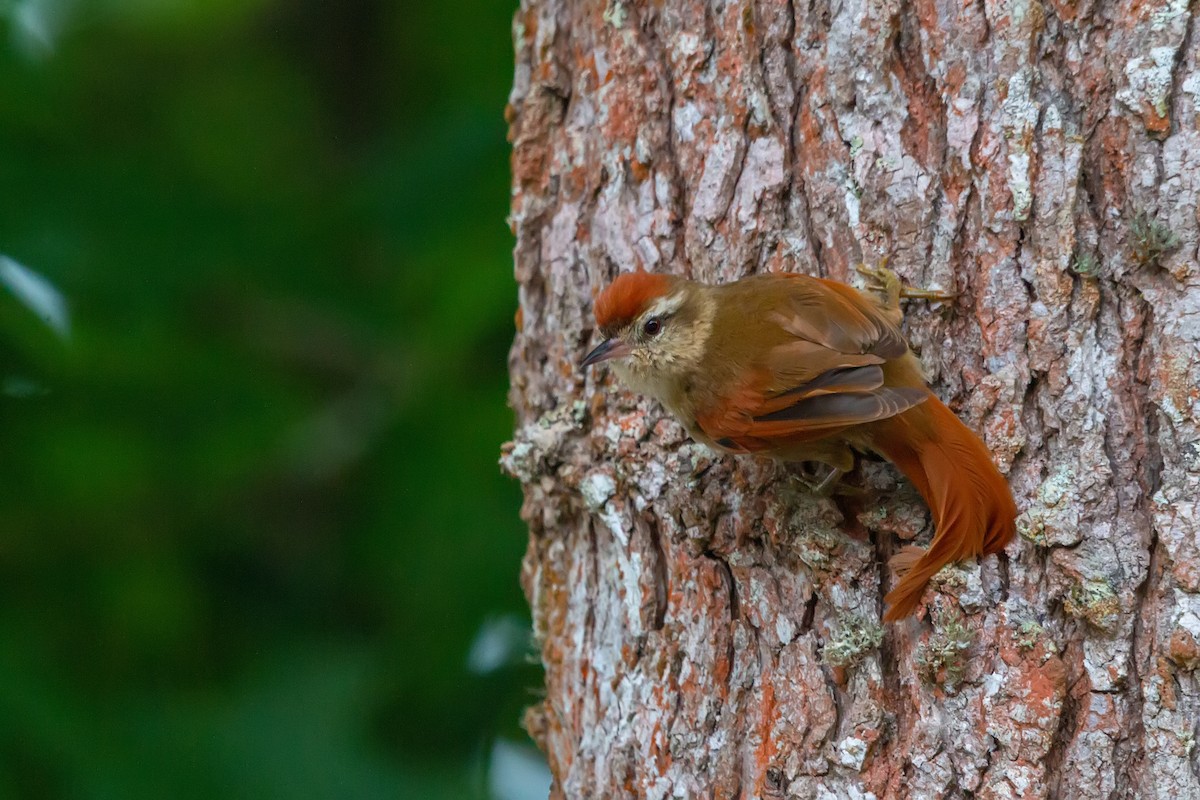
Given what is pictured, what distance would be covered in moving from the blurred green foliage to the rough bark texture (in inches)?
25.9

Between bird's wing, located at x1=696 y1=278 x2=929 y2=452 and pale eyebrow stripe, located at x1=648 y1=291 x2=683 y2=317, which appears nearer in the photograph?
bird's wing, located at x1=696 y1=278 x2=929 y2=452

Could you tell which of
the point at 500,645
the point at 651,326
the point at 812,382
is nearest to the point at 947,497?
the point at 812,382

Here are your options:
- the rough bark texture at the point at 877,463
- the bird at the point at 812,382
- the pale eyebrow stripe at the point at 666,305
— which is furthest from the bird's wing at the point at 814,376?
the pale eyebrow stripe at the point at 666,305

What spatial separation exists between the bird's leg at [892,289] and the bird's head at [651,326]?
1.29 ft

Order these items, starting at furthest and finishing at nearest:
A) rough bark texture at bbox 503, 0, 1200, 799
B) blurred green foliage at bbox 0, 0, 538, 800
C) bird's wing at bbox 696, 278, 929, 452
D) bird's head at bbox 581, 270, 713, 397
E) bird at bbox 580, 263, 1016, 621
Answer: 1. blurred green foliage at bbox 0, 0, 538, 800
2. bird's head at bbox 581, 270, 713, 397
3. bird's wing at bbox 696, 278, 929, 452
4. bird at bbox 580, 263, 1016, 621
5. rough bark texture at bbox 503, 0, 1200, 799

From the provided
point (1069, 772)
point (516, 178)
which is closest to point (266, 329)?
point (516, 178)

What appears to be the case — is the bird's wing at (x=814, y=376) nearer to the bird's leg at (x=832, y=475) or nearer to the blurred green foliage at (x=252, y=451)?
the bird's leg at (x=832, y=475)

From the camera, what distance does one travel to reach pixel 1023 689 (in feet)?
5.99

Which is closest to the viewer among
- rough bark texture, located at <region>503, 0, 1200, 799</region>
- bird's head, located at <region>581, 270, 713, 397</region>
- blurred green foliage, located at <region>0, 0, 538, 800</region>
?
rough bark texture, located at <region>503, 0, 1200, 799</region>

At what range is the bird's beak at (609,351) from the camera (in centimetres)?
242

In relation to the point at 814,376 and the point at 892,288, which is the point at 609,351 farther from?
the point at 892,288

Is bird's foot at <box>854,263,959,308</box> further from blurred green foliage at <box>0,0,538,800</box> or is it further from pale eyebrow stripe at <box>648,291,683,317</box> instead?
blurred green foliage at <box>0,0,538,800</box>

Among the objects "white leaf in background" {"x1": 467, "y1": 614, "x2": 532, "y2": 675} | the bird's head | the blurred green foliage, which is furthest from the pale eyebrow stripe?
"white leaf in background" {"x1": 467, "y1": 614, "x2": 532, "y2": 675}

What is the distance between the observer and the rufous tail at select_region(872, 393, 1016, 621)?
74.5 inches
